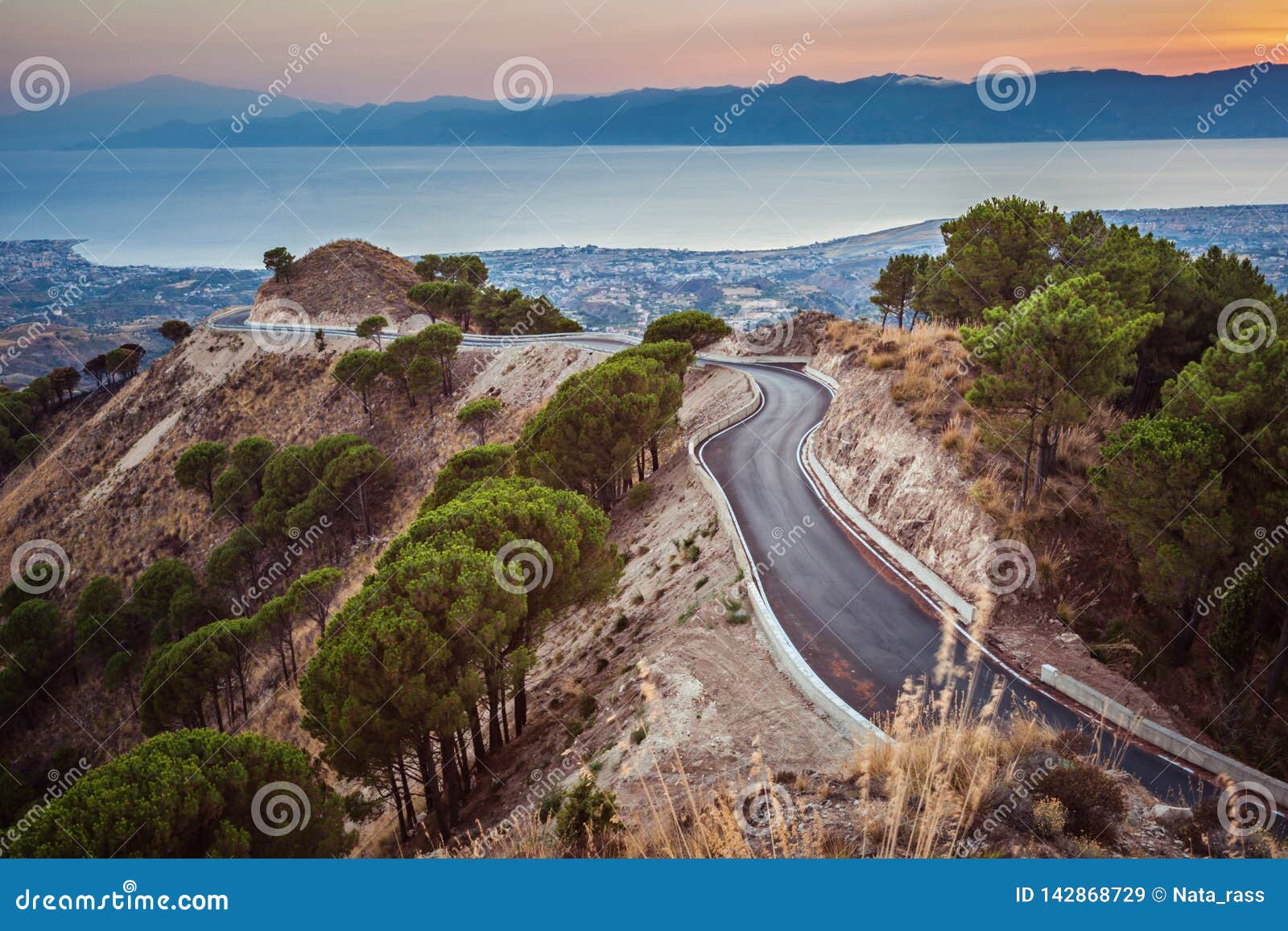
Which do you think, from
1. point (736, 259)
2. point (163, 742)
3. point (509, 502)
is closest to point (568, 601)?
point (509, 502)

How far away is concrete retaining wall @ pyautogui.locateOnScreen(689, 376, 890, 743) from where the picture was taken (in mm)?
12453

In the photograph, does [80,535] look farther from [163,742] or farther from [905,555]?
[905,555]

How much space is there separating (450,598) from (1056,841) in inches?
465

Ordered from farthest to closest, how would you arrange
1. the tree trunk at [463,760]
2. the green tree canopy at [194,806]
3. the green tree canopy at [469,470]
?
the green tree canopy at [469,470]
the tree trunk at [463,760]
the green tree canopy at [194,806]

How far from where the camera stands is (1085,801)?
8.32 meters

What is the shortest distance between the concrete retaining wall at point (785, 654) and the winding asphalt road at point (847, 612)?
0.30m

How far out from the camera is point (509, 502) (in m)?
18.9

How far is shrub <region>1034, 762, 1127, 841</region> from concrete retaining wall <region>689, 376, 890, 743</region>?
101 inches

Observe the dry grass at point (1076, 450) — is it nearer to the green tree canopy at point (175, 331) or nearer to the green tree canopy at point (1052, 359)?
the green tree canopy at point (1052, 359)

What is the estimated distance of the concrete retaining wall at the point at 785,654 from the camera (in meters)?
12.5

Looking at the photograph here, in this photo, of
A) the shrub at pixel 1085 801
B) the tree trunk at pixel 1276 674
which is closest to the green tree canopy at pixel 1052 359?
the tree trunk at pixel 1276 674

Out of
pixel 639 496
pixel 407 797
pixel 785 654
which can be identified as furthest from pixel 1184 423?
pixel 639 496

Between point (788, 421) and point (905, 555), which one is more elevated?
point (788, 421)

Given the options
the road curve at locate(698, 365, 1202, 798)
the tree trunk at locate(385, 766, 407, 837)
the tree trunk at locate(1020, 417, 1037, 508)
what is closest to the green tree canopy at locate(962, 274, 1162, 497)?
the tree trunk at locate(1020, 417, 1037, 508)
